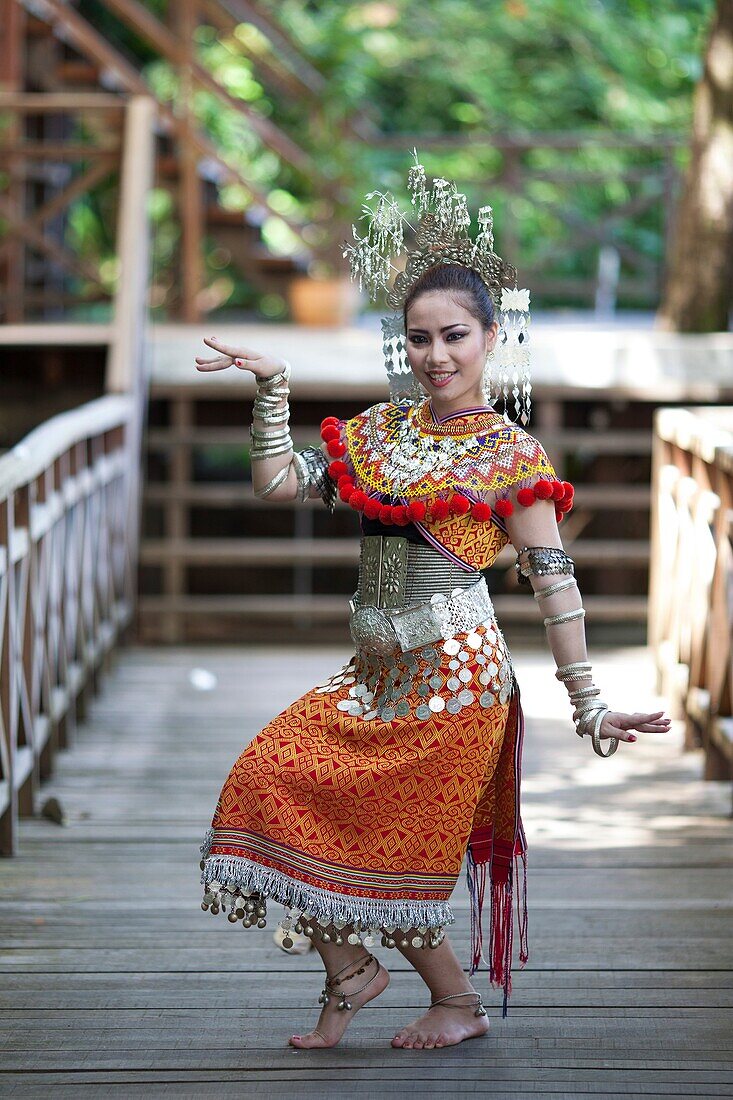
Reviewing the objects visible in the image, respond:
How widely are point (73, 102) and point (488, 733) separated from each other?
466 cm

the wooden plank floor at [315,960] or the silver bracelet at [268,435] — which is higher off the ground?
the silver bracelet at [268,435]

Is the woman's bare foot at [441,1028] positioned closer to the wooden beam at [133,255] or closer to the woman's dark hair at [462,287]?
the woman's dark hair at [462,287]

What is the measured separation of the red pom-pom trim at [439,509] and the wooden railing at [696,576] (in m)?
1.82

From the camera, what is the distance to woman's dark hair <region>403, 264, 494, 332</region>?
2494mm

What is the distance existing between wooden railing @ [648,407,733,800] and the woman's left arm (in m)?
1.72

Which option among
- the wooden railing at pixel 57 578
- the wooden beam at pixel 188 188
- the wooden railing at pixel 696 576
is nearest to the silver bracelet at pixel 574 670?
the wooden railing at pixel 57 578

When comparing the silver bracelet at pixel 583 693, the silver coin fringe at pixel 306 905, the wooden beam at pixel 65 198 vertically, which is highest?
the wooden beam at pixel 65 198

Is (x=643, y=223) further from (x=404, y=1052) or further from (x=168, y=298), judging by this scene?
(x=404, y=1052)

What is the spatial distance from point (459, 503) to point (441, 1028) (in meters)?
0.87

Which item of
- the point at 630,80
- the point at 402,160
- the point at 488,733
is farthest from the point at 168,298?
the point at 488,733

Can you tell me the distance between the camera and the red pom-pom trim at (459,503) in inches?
96.3

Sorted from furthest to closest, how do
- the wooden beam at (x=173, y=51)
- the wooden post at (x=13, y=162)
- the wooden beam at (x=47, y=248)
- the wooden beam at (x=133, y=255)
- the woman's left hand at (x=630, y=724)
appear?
the wooden beam at (x=173, y=51), the wooden post at (x=13, y=162), the wooden beam at (x=47, y=248), the wooden beam at (x=133, y=255), the woman's left hand at (x=630, y=724)

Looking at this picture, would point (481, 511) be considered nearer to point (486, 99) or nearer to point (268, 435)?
point (268, 435)

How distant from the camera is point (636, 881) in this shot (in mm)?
3512
